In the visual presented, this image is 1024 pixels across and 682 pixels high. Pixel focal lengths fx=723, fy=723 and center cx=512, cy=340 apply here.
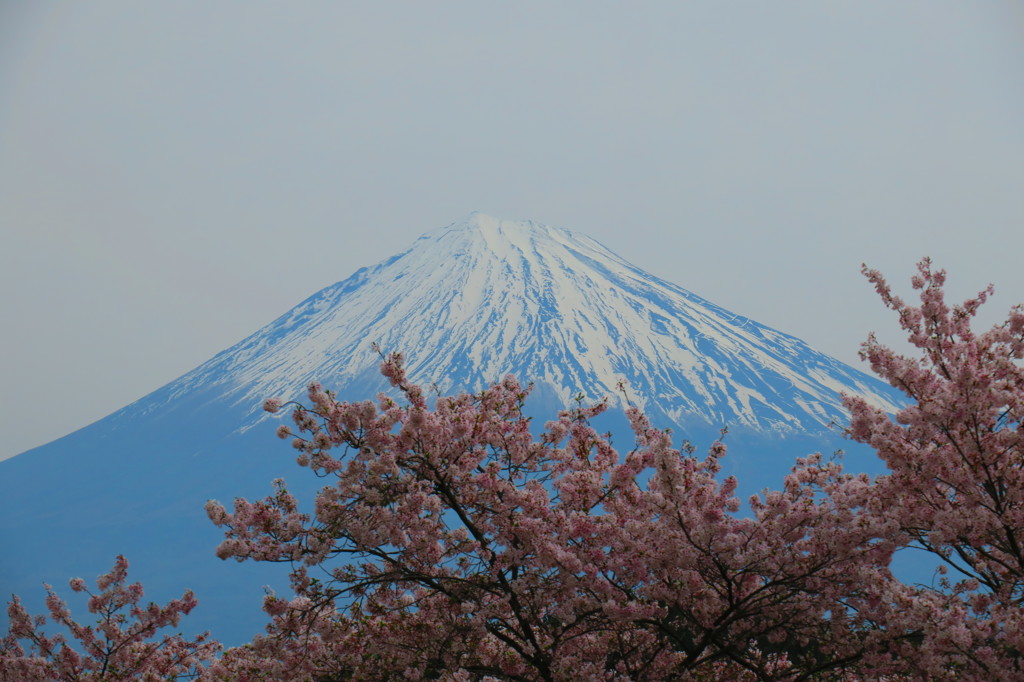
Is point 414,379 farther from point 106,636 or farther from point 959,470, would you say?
point 959,470

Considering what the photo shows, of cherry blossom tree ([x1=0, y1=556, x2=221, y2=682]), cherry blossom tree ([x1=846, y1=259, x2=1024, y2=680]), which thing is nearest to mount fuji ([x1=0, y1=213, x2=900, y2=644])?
cherry blossom tree ([x1=0, y1=556, x2=221, y2=682])

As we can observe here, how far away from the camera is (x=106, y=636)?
814 cm

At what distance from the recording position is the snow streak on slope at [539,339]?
48438mm

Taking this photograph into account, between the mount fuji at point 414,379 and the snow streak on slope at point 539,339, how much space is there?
0.17 metres

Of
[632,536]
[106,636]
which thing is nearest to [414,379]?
[106,636]

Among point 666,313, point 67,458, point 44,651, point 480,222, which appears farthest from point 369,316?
point 44,651

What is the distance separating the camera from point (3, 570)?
49906 millimetres

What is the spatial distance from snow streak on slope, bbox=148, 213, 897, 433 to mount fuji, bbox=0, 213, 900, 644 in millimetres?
170

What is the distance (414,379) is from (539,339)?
12.3 m

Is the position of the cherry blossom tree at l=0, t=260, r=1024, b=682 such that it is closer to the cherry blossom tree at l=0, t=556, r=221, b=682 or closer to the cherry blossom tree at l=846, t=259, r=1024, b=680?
the cherry blossom tree at l=846, t=259, r=1024, b=680

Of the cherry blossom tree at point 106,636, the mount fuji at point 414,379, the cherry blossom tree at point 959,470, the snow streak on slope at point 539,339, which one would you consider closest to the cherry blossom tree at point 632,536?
the cherry blossom tree at point 959,470

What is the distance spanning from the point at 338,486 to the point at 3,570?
192ft

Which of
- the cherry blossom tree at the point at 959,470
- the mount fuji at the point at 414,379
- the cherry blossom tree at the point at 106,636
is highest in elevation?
the mount fuji at the point at 414,379

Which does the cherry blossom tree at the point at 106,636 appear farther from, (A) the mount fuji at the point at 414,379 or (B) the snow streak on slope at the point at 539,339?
(B) the snow streak on slope at the point at 539,339
